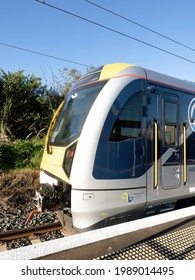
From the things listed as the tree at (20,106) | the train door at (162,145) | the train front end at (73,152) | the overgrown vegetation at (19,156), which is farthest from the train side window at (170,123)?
the tree at (20,106)

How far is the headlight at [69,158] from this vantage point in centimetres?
409

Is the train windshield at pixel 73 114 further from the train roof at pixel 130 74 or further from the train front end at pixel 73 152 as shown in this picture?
the train roof at pixel 130 74

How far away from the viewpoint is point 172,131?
4977 millimetres

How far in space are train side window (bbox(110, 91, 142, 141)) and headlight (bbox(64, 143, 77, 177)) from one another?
644 mm

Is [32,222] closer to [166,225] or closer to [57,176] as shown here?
[57,176]

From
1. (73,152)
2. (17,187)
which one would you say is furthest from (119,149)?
(17,187)

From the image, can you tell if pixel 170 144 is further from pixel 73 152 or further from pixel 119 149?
pixel 73 152

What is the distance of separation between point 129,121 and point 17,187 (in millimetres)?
4880

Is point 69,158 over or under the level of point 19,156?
over

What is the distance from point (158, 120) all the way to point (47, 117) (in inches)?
427

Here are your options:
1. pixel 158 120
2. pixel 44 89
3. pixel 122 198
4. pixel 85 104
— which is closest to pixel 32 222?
pixel 122 198

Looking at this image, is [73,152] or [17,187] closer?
[73,152]

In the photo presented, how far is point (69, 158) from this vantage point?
163 inches

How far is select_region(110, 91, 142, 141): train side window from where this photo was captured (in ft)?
13.5
